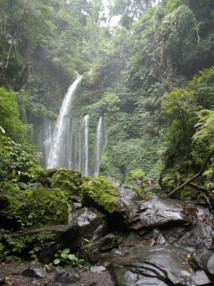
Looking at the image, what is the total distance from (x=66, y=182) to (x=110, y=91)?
17.4 metres

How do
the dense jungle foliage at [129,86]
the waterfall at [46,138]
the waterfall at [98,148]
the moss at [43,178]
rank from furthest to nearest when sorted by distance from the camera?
the waterfall at [46,138], the waterfall at [98,148], the dense jungle foliage at [129,86], the moss at [43,178]

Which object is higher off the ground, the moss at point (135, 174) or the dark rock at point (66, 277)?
the dark rock at point (66, 277)

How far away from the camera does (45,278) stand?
3.14 meters

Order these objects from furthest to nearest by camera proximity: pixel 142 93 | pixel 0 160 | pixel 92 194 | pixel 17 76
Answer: pixel 142 93 → pixel 17 76 → pixel 92 194 → pixel 0 160

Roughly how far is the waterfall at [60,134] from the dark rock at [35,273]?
1732 cm

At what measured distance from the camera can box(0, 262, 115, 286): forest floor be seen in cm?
296

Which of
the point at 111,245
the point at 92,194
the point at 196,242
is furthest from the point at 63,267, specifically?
the point at 196,242

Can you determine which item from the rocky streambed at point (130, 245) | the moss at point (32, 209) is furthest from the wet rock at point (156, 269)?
the moss at point (32, 209)

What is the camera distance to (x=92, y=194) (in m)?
5.55

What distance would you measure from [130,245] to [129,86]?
62.5 feet

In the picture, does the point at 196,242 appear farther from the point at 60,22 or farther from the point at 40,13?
the point at 60,22

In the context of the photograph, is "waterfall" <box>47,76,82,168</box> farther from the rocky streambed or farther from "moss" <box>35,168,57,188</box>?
the rocky streambed

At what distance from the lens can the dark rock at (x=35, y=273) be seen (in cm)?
314

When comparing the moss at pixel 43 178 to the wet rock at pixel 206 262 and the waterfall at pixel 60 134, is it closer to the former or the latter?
the wet rock at pixel 206 262
